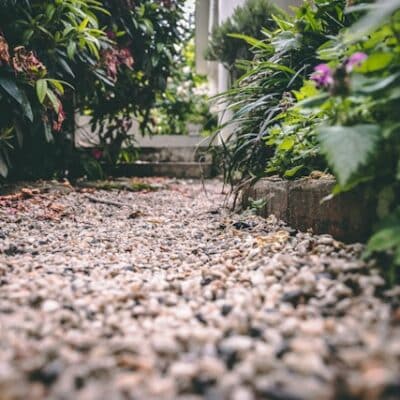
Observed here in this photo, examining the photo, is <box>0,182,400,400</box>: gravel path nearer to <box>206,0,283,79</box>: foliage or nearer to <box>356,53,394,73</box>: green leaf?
<box>356,53,394,73</box>: green leaf

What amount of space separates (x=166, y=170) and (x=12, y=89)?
2352mm

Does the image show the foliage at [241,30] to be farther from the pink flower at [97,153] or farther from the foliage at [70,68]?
the pink flower at [97,153]

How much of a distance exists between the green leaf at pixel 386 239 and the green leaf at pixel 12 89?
2.03m

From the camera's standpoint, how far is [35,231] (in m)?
1.70

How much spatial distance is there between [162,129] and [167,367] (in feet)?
20.6

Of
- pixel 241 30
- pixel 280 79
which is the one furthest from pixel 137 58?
pixel 280 79

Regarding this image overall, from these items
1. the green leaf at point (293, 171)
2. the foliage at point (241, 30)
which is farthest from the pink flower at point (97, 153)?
the green leaf at point (293, 171)

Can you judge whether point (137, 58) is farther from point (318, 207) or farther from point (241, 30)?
point (318, 207)

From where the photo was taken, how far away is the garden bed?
107cm

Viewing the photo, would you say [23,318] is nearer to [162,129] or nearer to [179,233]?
[179,233]

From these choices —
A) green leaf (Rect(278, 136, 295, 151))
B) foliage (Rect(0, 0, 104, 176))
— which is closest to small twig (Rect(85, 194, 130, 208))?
foliage (Rect(0, 0, 104, 176))

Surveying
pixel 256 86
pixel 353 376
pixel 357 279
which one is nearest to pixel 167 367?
pixel 353 376

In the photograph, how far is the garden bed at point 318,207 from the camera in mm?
1071

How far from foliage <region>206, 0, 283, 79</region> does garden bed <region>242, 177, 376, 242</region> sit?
1.49 meters
